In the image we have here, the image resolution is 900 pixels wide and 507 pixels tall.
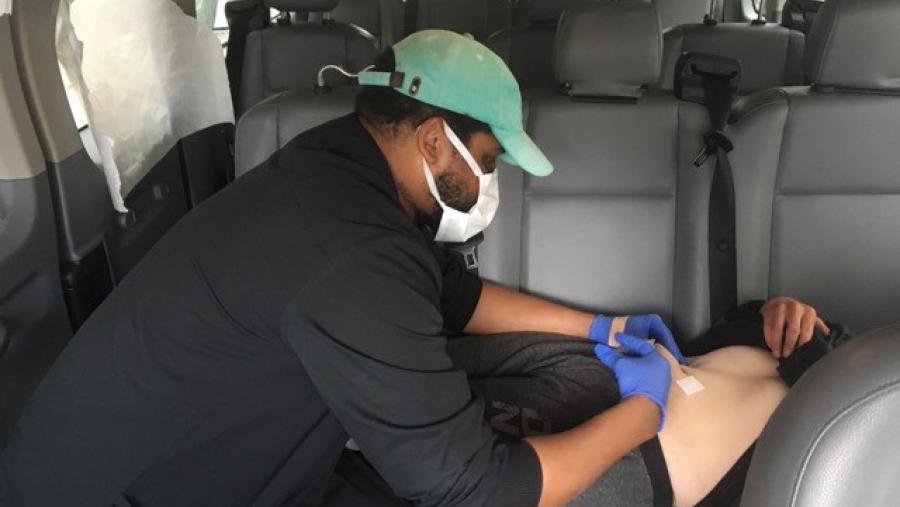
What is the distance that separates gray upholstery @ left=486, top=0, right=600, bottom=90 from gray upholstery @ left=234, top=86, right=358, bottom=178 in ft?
6.42

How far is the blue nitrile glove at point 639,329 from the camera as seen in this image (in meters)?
1.84

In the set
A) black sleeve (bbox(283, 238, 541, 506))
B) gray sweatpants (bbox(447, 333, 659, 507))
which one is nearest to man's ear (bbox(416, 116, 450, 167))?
black sleeve (bbox(283, 238, 541, 506))

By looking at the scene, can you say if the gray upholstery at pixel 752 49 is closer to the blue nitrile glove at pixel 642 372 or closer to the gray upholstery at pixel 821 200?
the gray upholstery at pixel 821 200

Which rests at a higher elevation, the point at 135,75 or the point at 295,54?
the point at 135,75

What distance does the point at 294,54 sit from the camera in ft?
11.2

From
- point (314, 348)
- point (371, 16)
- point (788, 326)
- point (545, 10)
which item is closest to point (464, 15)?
point (371, 16)

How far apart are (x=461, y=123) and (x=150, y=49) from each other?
1241mm

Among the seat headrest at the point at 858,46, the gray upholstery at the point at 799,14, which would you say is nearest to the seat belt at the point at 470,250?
the seat headrest at the point at 858,46

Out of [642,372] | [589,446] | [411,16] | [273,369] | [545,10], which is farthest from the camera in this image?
[411,16]

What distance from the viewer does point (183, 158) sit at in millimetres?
2365

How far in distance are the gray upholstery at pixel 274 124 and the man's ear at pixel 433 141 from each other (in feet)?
2.59

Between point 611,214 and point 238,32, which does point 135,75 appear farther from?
point 238,32

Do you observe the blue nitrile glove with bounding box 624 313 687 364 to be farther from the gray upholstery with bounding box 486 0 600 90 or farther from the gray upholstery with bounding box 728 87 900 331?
the gray upholstery with bounding box 486 0 600 90

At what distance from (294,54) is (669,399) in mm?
2365
